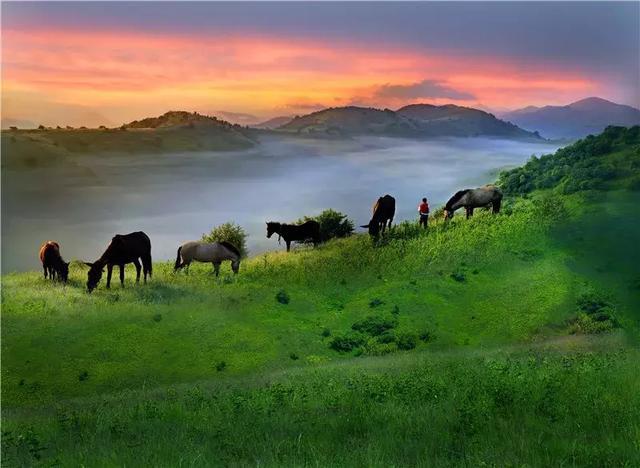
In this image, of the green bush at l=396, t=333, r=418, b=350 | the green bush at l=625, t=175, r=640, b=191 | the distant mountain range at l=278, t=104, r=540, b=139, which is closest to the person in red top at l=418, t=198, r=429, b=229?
the distant mountain range at l=278, t=104, r=540, b=139

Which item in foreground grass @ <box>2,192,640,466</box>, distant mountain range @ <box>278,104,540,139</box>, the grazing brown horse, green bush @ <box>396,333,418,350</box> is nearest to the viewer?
foreground grass @ <box>2,192,640,466</box>

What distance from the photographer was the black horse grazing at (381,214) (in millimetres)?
8789

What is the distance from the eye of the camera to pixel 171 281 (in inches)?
331

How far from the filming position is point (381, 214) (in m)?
8.82

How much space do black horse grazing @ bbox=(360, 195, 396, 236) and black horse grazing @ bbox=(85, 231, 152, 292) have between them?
7.78ft

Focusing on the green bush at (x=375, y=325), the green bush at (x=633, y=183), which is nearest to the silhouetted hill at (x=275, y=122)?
the green bush at (x=375, y=325)

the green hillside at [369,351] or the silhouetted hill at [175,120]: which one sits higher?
the silhouetted hill at [175,120]

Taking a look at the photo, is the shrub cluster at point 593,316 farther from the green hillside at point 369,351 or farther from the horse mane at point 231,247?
the horse mane at point 231,247

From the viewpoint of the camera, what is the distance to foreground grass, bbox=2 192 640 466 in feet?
19.6

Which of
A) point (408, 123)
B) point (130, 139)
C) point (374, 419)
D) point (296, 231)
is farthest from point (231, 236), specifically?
point (374, 419)

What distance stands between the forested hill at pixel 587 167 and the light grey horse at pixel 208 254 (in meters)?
3.18

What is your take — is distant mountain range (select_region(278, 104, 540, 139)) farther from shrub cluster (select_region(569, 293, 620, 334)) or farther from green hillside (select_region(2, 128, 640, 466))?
shrub cluster (select_region(569, 293, 620, 334))

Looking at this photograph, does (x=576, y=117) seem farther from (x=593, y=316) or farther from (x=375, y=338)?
(x=375, y=338)

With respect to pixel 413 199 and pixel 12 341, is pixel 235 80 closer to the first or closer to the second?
pixel 413 199
